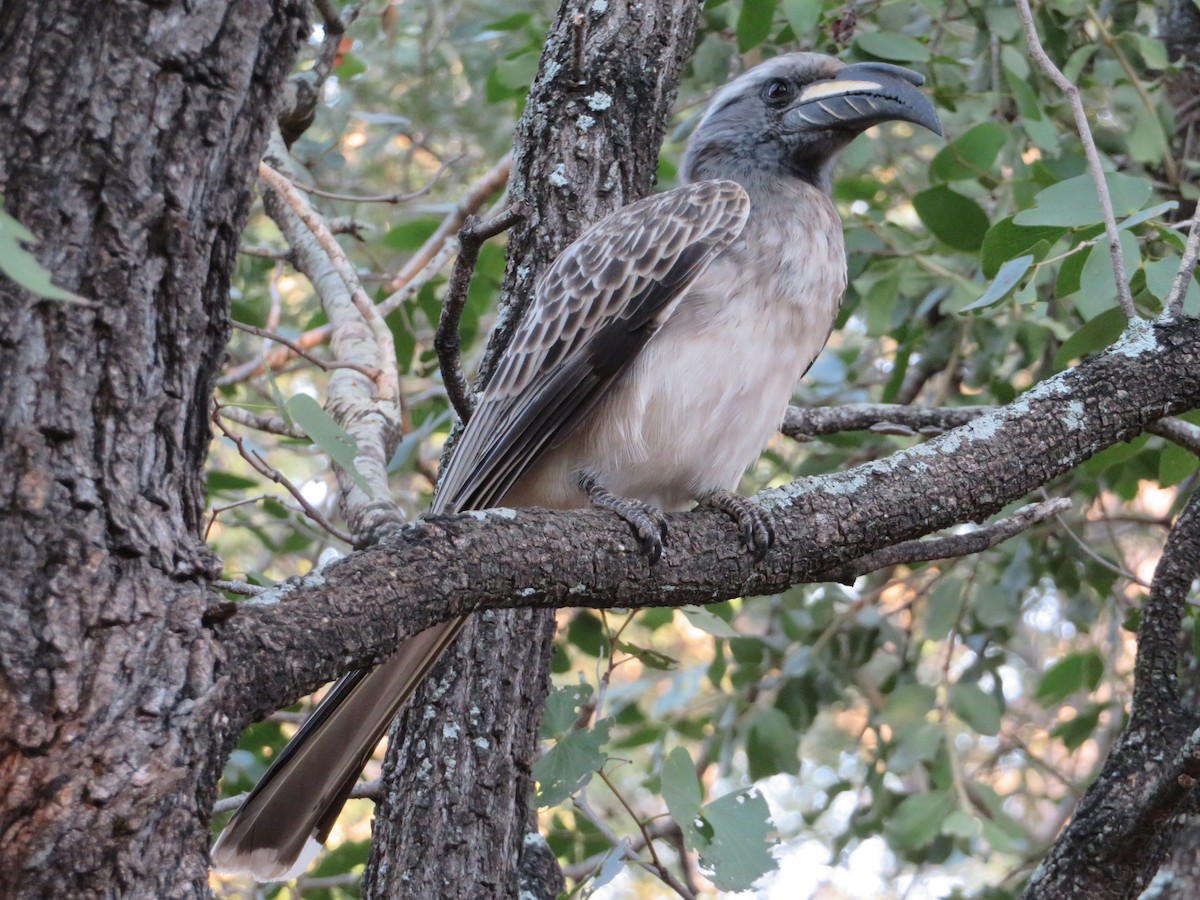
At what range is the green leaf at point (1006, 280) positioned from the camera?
273 cm

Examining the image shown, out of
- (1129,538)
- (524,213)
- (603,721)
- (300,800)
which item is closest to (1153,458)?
(603,721)

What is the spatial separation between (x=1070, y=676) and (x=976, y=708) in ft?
1.28

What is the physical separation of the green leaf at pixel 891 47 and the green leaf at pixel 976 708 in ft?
6.53

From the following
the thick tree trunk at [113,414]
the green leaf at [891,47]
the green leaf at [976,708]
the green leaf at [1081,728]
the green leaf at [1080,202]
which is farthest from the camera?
the green leaf at [1081,728]

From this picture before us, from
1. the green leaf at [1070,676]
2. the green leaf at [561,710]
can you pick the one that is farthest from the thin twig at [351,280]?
the green leaf at [1070,676]

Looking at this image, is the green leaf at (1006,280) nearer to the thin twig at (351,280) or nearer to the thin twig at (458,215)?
the thin twig at (351,280)

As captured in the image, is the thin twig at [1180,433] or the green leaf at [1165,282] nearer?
the green leaf at [1165,282]

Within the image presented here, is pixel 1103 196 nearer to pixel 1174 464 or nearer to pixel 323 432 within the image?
pixel 1174 464

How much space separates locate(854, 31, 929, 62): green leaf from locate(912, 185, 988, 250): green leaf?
0.39 metres

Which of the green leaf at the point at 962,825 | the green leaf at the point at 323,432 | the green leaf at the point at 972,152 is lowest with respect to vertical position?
the green leaf at the point at 962,825

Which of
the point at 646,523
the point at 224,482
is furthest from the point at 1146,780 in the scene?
the point at 224,482

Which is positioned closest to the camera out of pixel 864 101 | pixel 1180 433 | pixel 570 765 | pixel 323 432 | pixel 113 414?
pixel 113 414

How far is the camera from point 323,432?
1.88 m

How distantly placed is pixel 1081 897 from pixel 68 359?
2140mm
